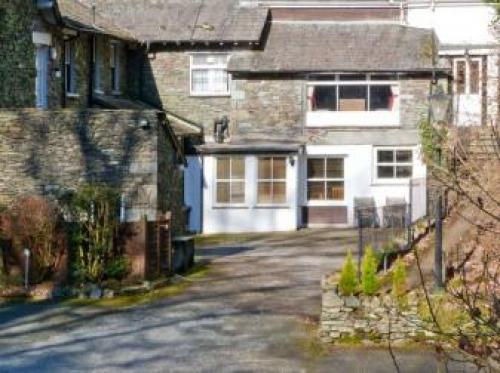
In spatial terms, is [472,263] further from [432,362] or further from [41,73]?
[41,73]

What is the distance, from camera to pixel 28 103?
24.4m

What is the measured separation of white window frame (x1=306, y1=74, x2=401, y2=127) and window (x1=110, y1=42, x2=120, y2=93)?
600 cm

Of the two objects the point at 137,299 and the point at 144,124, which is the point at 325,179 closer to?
the point at 144,124

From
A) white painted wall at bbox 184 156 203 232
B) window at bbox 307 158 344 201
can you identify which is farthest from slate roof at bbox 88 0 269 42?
window at bbox 307 158 344 201

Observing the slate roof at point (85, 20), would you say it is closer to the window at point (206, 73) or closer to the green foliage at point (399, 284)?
the window at point (206, 73)

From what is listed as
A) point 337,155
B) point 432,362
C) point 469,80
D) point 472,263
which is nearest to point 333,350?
point 432,362

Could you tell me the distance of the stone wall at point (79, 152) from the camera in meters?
20.3

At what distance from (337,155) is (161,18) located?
7.47 metres

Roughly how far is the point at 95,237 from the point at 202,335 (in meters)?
4.53

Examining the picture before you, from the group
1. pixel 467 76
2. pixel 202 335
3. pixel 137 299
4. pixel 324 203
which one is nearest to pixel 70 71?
pixel 324 203

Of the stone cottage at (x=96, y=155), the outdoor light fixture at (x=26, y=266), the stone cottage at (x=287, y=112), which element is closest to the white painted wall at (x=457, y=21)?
the stone cottage at (x=287, y=112)

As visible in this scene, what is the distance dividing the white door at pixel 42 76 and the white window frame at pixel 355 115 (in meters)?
9.23

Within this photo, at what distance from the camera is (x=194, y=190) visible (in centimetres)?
3116

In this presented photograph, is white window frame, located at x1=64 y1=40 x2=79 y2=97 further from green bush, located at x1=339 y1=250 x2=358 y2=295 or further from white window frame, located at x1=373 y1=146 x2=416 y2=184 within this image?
green bush, located at x1=339 y1=250 x2=358 y2=295
